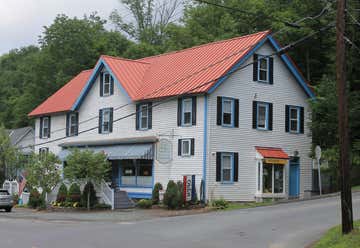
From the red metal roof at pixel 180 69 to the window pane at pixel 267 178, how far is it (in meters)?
6.15

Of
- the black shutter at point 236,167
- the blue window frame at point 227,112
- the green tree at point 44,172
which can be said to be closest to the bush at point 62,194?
the green tree at point 44,172

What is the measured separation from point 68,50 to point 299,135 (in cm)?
3207

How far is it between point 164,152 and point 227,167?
3674mm

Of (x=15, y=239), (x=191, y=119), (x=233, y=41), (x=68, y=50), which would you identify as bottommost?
(x=15, y=239)

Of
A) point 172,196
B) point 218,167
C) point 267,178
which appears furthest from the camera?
point 267,178

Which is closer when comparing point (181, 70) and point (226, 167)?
point (226, 167)

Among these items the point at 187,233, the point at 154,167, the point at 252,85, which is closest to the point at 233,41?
the point at 252,85

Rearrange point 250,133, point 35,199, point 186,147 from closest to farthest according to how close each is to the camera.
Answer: point 186,147
point 250,133
point 35,199

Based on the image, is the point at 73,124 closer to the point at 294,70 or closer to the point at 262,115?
the point at 262,115

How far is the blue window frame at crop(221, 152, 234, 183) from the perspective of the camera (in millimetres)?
31422

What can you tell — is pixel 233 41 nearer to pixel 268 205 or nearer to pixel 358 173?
pixel 268 205

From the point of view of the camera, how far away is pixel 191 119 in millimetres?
31875

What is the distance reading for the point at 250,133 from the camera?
32750mm

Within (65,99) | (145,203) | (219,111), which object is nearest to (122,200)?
(145,203)
